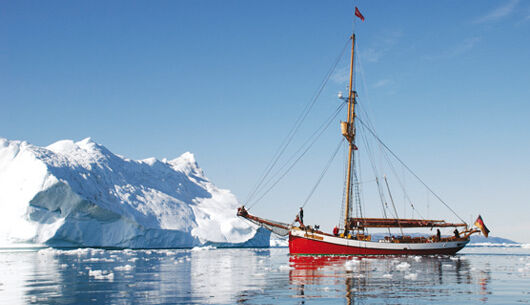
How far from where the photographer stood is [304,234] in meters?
38.5

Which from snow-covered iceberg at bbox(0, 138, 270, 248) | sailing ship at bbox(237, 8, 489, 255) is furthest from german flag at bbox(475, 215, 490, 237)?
snow-covered iceberg at bbox(0, 138, 270, 248)

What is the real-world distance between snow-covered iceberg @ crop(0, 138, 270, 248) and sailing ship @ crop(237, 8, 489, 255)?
2340cm

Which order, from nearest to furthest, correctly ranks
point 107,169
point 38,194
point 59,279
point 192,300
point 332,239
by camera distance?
point 192,300
point 59,279
point 332,239
point 38,194
point 107,169

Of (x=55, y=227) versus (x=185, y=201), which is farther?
(x=185, y=201)

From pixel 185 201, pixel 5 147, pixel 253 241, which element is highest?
pixel 5 147

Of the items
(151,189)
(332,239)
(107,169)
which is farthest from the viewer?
(151,189)

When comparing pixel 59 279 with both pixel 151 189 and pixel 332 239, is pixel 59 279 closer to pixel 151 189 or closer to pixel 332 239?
pixel 332 239

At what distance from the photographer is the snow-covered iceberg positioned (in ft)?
166

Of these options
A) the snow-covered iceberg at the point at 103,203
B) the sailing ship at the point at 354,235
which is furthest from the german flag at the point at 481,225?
the snow-covered iceberg at the point at 103,203

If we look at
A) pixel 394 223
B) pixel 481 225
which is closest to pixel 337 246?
pixel 394 223

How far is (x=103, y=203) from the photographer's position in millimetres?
56719

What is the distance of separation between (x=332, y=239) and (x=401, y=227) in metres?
9.07

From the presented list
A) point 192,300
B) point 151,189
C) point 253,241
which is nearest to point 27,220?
point 151,189

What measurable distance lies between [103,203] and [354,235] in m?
A: 31.7
